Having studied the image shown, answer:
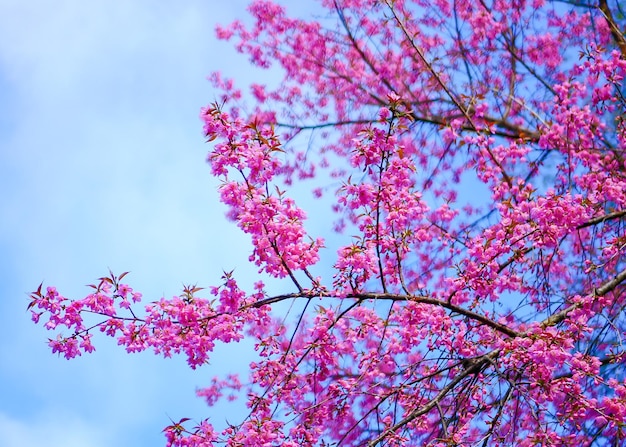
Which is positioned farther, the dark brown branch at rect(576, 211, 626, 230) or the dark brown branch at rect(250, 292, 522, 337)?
the dark brown branch at rect(576, 211, 626, 230)

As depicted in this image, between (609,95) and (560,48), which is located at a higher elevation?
(560,48)

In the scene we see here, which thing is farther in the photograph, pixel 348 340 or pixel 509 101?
pixel 509 101

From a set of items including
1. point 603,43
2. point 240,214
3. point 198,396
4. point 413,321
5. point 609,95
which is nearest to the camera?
point 240,214

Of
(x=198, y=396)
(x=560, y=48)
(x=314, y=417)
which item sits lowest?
(x=314, y=417)

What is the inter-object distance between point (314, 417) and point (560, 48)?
23.8 feet

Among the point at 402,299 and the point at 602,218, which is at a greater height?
the point at 602,218

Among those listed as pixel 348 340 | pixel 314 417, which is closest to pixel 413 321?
pixel 348 340

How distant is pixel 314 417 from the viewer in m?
4.98

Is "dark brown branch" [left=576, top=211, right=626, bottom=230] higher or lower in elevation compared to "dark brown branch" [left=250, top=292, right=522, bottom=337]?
higher

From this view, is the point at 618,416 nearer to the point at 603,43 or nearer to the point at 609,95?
the point at 609,95

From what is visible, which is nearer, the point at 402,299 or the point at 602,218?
the point at 402,299

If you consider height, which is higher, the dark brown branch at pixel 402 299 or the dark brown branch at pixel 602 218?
the dark brown branch at pixel 602 218

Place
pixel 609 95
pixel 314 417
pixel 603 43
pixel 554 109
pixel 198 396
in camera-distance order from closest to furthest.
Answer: pixel 314 417 → pixel 609 95 → pixel 554 109 → pixel 603 43 → pixel 198 396

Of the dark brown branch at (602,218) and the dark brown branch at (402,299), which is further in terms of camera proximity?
the dark brown branch at (602,218)
